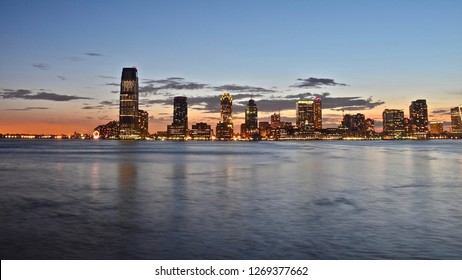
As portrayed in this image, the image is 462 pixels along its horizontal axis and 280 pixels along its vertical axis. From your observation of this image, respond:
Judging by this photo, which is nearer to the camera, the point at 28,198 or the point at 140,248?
the point at 140,248

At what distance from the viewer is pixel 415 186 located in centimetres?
3086

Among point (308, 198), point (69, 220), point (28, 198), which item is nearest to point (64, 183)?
point (28, 198)

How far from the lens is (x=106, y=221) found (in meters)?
17.5

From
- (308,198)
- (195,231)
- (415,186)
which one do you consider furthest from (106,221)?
(415,186)

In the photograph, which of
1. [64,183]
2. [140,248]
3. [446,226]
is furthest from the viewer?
[64,183]

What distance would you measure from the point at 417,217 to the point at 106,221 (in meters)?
12.8

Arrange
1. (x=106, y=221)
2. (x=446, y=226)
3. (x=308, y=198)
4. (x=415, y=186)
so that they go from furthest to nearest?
(x=415, y=186) → (x=308, y=198) → (x=106, y=221) → (x=446, y=226)

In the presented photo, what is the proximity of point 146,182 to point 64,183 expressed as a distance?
6198mm

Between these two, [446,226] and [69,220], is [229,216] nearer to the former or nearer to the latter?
[69,220]

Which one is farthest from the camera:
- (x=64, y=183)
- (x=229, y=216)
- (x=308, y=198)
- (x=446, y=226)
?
(x=64, y=183)

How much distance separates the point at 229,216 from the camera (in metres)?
18.7

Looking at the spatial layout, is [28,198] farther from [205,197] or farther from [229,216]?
[229,216]
